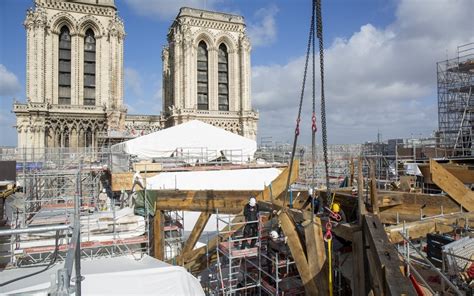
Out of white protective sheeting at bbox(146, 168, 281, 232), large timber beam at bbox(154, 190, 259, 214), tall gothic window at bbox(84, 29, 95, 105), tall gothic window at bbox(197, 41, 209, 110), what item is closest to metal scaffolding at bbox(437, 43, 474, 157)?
white protective sheeting at bbox(146, 168, 281, 232)

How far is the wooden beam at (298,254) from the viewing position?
505 centimetres

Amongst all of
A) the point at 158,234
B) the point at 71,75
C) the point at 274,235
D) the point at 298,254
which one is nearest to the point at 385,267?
the point at 298,254

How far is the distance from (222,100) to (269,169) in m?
26.6

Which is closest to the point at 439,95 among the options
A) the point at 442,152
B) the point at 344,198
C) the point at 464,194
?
the point at 442,152

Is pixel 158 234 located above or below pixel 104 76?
below

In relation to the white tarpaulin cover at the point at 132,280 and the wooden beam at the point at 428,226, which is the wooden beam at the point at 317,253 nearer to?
the wooden beam at the point at 428,226

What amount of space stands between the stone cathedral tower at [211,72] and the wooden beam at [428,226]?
108 ft

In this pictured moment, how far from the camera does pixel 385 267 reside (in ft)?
9.47

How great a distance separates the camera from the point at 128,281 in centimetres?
707

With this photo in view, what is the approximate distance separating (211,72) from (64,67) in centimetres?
1680

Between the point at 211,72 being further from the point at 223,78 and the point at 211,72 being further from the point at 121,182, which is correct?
the point at 121,182

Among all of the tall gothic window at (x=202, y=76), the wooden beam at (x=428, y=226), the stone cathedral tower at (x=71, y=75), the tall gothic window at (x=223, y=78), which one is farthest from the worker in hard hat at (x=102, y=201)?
the tall gothic window at (x=223, y=78)

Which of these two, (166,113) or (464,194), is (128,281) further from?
(166,113)

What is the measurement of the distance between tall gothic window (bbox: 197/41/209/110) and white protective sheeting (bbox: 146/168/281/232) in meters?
25.8
